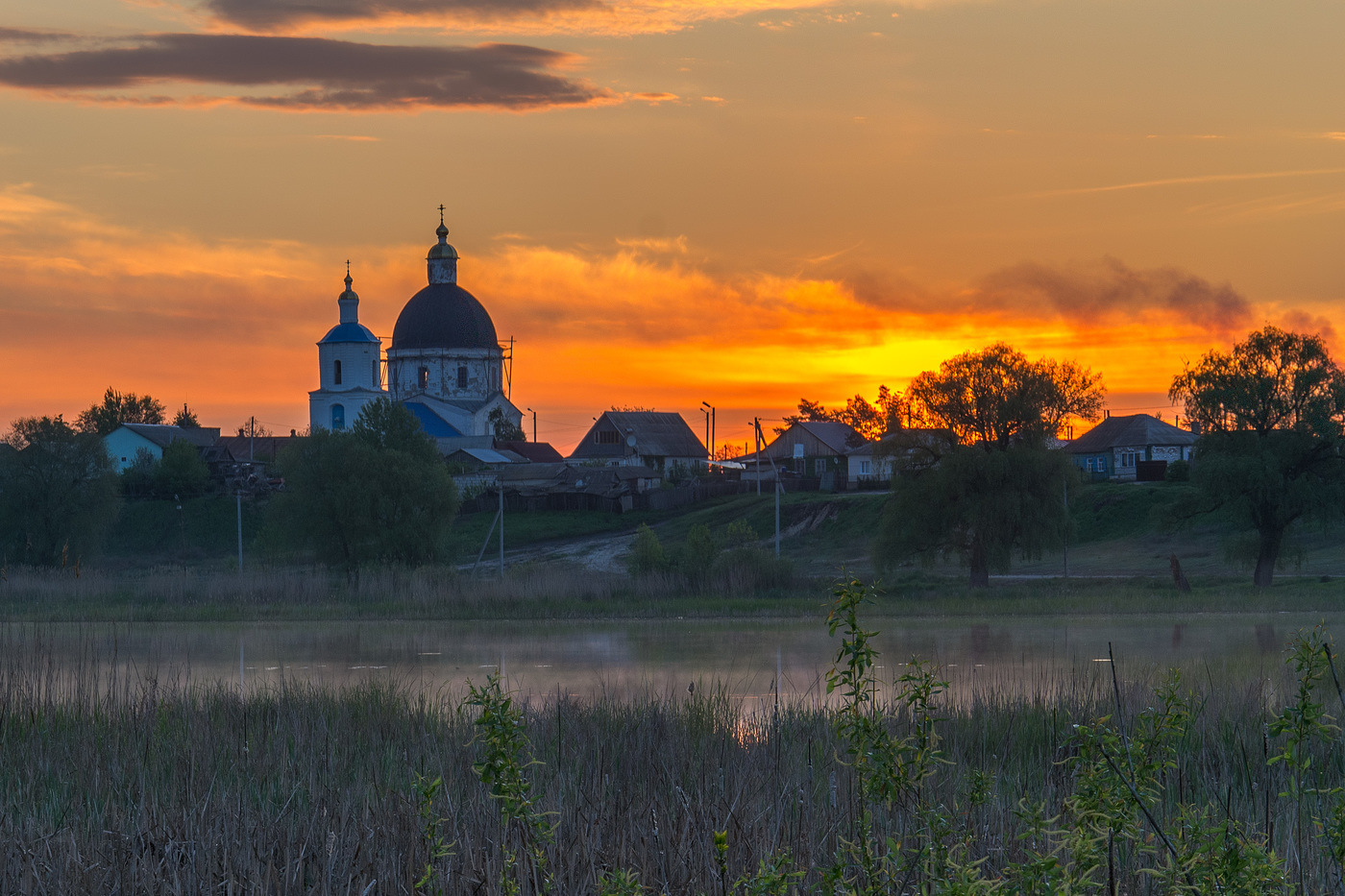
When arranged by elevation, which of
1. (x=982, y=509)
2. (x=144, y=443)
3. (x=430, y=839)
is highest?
(x=144, y=443)

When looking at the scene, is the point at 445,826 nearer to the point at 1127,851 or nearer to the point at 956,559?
the point at 1127,851

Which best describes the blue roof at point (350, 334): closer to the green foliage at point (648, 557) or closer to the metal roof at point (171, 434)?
the metal roof at point (171, 434)

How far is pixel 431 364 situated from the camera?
123 metres

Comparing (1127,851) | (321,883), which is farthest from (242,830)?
(1127,851)

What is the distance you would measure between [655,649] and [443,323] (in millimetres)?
99374

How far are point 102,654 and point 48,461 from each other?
Answer: 134 ft

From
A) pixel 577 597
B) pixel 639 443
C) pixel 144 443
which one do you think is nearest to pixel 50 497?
pixel 577 597

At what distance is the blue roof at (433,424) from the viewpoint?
115m

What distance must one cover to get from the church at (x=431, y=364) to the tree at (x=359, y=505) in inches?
2283

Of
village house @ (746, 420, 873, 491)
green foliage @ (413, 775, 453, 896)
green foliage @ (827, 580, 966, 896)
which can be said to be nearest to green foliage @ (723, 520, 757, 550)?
green foliage @ (413, 775, 453, 896)

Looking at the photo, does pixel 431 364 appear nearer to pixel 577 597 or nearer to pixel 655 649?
pixel 577 597

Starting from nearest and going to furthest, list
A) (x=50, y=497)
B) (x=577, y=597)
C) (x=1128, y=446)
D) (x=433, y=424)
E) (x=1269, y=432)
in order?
(x=577, y=597)
(x=1269, y=432)
(x=50, y=497)
(x=1128, y=446)
(x=433, y=424)

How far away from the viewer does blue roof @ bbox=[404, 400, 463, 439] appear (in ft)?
376

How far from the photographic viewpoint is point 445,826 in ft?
26.0
